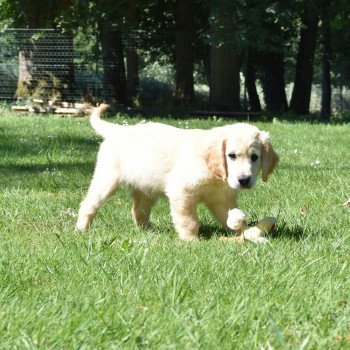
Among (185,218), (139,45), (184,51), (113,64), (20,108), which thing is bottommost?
(20,108)

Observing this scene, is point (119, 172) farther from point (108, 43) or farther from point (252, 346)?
point (108, 43)

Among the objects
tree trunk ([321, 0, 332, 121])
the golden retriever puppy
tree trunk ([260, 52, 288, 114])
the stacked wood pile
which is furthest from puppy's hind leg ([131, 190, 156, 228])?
tree trunk ([260, 52, 288, 114])

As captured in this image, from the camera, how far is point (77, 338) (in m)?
2.74

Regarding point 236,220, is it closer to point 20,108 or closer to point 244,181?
point 244,181

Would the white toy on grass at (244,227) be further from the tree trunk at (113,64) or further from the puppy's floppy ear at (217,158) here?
the tree trunk at (113,64)

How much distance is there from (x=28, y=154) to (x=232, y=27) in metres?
10.1

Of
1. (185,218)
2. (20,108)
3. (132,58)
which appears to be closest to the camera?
(185,218)

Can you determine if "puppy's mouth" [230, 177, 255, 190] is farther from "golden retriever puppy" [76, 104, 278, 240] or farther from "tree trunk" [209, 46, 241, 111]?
"tree trunk" [209, 46, 241, 111]

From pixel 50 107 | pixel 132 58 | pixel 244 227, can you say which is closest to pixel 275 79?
pixel 132 58

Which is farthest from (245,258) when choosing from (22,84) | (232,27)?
(22,84)

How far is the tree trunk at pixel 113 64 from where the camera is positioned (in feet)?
69.9

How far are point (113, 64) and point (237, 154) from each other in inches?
680

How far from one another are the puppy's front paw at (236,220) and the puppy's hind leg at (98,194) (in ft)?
3.02

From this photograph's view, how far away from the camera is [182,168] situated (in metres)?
5.01
